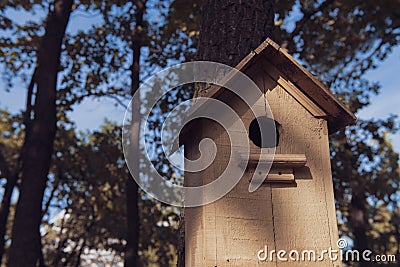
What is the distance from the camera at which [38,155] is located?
22.6 feet

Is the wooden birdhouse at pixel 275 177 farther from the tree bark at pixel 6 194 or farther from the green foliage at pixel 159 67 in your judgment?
the tree bark at pixel 6 194

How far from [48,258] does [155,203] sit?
5.89 m

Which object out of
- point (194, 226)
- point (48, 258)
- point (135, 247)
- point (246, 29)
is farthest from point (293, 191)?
point (48, 258)

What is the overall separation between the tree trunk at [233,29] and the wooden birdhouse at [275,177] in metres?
0.68

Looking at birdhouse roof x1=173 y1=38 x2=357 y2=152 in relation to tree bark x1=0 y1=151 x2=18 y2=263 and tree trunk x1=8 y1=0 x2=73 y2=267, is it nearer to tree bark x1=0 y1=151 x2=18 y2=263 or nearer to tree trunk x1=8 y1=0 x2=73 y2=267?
tree trunk x1=8 y1=0 x2=73 y2=267

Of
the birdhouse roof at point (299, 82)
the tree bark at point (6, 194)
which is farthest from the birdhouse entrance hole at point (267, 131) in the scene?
the tree bark at point (6, 194)

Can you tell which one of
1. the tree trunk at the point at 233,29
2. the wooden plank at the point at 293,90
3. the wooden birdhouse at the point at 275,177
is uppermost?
the tree trunk at the point at 233,29

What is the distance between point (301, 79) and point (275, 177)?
0.57 m

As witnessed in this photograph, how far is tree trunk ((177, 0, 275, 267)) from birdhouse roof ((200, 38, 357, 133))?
0.65 metres

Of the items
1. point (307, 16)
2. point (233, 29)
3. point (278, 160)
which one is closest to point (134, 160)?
point (307, 16)

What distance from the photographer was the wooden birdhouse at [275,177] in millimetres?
2176

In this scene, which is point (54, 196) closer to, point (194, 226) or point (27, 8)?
point (27, 8)

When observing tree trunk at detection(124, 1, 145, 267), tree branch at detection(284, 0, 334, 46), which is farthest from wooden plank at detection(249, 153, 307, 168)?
tree branch at detection(284, 0, 334, 46)

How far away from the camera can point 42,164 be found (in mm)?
6871
